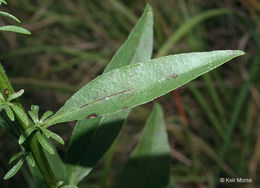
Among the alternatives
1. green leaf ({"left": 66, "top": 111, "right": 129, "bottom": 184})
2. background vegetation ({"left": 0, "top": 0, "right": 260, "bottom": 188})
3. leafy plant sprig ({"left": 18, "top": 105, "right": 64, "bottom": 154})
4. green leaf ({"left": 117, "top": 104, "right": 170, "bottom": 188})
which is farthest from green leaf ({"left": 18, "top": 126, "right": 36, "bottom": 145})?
background vegetation ({"left": 0, "top": 0, "right": 260, "bottom": 188})

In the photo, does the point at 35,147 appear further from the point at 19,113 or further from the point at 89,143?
the point at 89,143

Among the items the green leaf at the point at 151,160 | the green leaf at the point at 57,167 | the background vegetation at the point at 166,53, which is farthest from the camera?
the background vegetation at the point at 166,53

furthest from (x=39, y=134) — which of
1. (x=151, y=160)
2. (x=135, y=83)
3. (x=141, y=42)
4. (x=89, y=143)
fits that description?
(x=151, y=160)

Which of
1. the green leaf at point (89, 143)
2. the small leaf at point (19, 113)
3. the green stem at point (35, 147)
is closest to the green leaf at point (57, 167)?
the green leaf at point (89, 143)

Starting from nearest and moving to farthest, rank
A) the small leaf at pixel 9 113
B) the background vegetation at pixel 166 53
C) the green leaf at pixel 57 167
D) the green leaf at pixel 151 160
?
the small leaf at pixel 9 113 → the green leaf at pixel 57 167 → the green leaf at pixel 151 160 → the background vegetation at pixel 166 53

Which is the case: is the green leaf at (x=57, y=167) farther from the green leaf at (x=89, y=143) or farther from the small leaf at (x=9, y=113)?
the small leaf at (x=9, y=113)

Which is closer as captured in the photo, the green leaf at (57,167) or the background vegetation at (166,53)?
the green leaf at (57,167)
